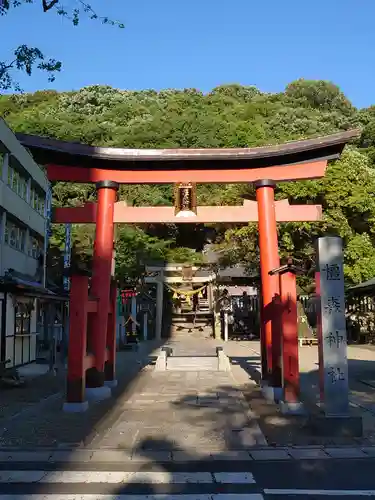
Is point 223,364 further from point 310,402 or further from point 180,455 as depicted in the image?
point 180,455

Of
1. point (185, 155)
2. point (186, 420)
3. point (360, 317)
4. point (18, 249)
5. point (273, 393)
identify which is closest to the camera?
point (186, 420)

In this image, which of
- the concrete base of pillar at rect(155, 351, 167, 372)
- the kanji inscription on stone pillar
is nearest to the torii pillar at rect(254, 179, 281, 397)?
the kanji inscription on stone pillar

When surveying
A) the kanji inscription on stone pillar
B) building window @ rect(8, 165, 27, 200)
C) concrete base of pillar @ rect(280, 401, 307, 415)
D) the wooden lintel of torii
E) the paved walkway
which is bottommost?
the paved walkway

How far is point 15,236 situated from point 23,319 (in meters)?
3.49

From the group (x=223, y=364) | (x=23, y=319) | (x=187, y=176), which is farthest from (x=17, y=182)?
(x=223, y=364)

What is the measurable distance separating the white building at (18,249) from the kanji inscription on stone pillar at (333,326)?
26.7ft

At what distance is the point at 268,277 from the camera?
11367 millimetres

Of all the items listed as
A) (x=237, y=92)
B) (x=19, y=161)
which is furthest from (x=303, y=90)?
(x=19, y=161)

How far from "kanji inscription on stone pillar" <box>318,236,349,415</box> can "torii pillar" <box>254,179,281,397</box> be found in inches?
101

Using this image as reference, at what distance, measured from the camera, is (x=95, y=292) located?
1120cm

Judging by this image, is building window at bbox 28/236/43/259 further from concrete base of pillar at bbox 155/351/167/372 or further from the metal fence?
the metal fence

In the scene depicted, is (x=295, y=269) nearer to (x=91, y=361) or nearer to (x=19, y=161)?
(x=91, y=361)

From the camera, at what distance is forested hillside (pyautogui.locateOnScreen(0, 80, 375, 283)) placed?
25.9 meters

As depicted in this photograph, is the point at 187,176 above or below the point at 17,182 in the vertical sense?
below
